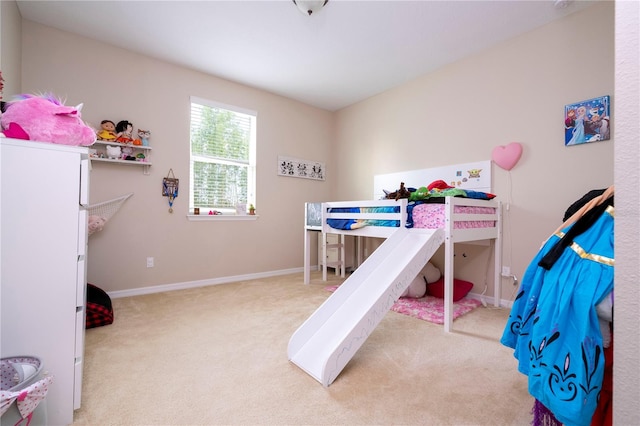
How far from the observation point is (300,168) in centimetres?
401

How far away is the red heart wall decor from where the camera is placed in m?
2.48

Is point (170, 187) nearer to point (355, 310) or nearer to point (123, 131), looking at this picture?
point (123, 131)

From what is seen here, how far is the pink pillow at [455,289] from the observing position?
2662 mm

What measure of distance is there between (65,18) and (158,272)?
2350 millimetres

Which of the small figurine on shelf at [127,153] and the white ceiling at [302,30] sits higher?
the white ceiling at [302,30]

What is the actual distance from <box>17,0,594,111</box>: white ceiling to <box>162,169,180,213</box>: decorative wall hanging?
1218mm

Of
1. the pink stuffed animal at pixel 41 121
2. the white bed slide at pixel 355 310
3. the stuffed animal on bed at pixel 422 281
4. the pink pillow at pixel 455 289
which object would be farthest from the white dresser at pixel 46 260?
the pink pillow at pixel 455 289

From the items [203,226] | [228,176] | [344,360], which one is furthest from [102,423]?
[228,176]

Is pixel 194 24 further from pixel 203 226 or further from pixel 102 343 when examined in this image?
pixel 102 343

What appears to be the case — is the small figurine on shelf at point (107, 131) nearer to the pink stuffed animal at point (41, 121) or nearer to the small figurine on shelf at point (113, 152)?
the small figurine on shelf at point (113, 152)

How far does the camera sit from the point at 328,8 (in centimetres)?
219

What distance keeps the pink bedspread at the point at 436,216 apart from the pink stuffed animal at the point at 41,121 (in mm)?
2108

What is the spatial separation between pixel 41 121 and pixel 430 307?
271cm

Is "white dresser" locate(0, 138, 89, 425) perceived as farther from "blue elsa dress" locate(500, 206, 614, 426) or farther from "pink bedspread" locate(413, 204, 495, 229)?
"pink bedspread" locate(413, 204, 495, 229)
